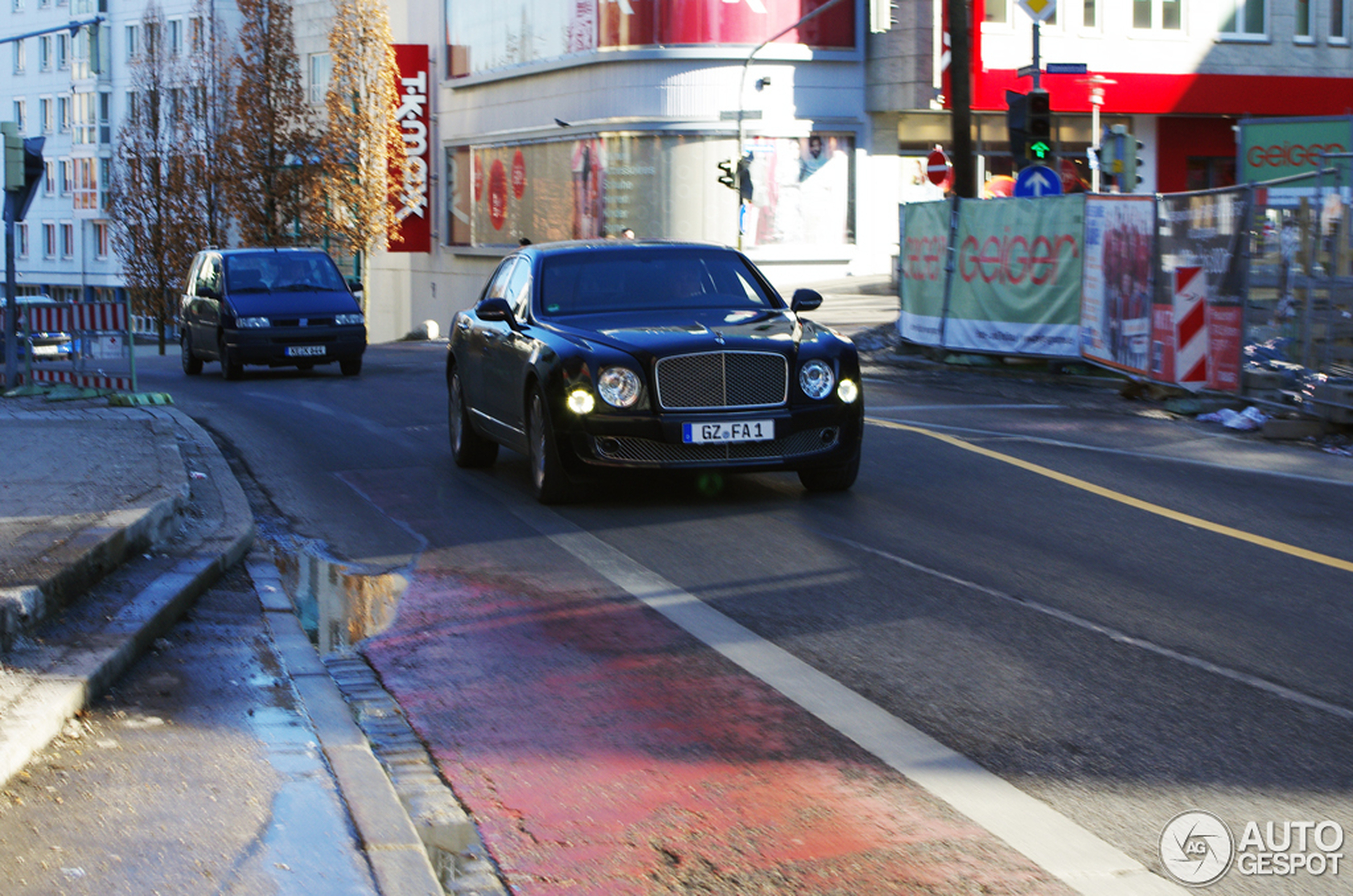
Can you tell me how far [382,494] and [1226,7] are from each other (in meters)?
40.4

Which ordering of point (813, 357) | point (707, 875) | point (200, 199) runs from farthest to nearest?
point (200, 199) < point (813, 357) < point (707, 875)

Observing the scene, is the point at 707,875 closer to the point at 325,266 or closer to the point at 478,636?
the point at 478,636

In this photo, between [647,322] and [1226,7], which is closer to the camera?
[647,322]

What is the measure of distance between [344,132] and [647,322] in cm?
3771

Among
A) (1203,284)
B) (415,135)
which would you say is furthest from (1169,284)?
(415,135)

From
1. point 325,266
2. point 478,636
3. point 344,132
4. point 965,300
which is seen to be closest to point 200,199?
point 344,132

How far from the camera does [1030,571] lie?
775cm

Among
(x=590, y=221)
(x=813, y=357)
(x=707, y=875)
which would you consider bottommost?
(x=707, y=875)

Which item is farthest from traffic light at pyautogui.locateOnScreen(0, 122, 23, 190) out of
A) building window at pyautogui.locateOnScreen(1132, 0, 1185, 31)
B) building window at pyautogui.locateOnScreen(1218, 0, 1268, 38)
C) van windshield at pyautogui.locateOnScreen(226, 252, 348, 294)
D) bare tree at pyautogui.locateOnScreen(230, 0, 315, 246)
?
building window at pyautogui.locateOnScreen(1218, 0, 1268, 38)

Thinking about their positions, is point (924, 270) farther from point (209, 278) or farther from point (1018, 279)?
point (209, 278)

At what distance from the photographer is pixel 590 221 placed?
1702 inches

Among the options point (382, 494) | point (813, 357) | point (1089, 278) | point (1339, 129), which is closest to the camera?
point (813, 357)

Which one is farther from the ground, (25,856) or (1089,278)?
(1089,278)

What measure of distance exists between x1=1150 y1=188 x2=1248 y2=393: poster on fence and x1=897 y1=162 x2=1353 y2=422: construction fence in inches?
0.6
